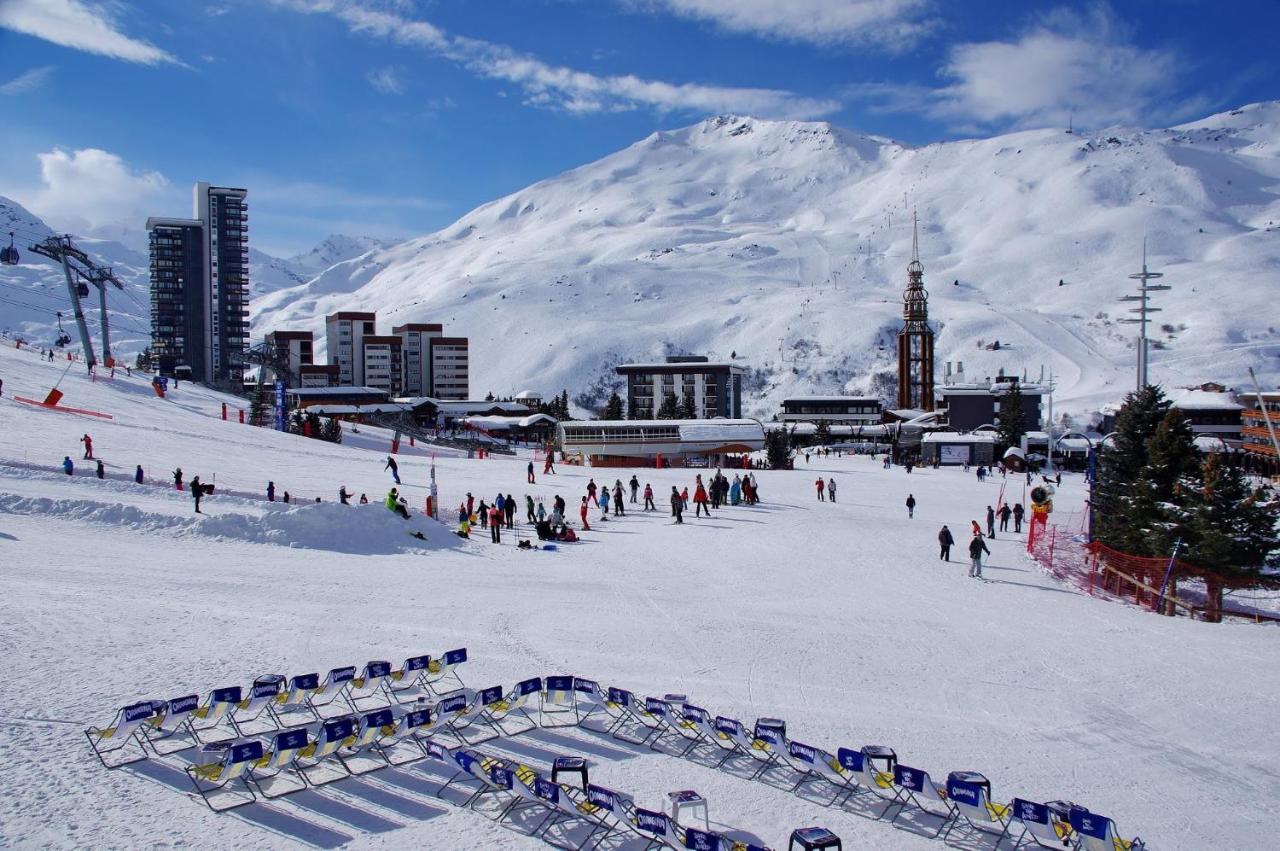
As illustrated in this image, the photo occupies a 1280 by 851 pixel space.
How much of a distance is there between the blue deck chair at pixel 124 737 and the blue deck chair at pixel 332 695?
149 centimetres

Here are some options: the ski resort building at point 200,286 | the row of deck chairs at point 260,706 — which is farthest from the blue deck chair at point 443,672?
the ski resort building at point 200,286

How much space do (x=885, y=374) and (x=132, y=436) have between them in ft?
381

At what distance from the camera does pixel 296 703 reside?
932 cm

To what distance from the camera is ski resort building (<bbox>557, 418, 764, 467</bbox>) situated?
51000 millimetres

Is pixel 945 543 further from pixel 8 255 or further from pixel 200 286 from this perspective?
pixel 200 286

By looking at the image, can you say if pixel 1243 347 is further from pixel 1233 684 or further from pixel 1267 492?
pixel 1233 684

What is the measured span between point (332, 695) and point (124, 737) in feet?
6.40

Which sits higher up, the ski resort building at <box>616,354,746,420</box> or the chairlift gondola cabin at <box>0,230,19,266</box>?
the chairlift gondola cabin at <box>0,230,19,266</box>

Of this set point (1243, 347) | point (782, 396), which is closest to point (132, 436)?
point (782, 396)

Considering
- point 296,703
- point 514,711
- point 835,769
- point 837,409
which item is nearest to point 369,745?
point 296,703

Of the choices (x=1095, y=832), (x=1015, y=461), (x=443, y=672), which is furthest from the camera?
(x=1015, y=461)

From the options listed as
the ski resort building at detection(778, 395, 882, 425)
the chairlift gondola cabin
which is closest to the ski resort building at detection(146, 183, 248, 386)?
the chairlift gondola cabin

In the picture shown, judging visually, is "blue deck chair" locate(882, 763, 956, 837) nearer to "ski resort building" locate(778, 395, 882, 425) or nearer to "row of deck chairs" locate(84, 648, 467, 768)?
"row of deck chairs" locate(84, 648, 467, 768)

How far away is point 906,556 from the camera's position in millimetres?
20266
